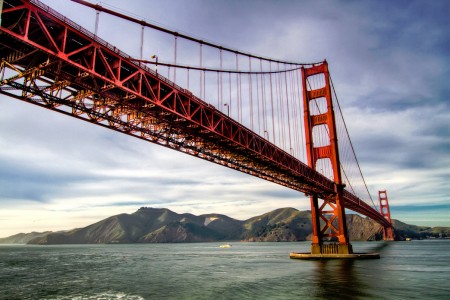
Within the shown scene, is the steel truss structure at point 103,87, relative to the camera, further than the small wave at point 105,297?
No

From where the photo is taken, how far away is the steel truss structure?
1568 cm

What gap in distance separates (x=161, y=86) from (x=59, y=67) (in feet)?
24.5

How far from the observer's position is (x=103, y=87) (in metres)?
19.5

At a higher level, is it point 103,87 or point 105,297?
point 103,87

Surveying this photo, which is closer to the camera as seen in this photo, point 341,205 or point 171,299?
point 171,299

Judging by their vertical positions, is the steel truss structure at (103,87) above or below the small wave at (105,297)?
above

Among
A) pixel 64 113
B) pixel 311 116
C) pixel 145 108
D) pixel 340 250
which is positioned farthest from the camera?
pixel 311 116

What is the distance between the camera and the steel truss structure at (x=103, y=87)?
15680 mm

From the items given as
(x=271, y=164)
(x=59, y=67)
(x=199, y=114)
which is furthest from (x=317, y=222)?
(x=59, y=67)

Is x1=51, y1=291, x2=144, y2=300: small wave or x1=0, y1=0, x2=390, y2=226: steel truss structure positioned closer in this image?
x1=0, y1=0, x2=390, y2=226: steel truss structure

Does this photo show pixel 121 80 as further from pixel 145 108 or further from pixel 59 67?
pixel 59 67

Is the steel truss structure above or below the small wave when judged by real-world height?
above

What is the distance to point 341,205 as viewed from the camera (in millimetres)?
47531

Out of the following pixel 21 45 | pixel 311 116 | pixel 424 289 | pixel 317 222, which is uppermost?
pixel 311 116
